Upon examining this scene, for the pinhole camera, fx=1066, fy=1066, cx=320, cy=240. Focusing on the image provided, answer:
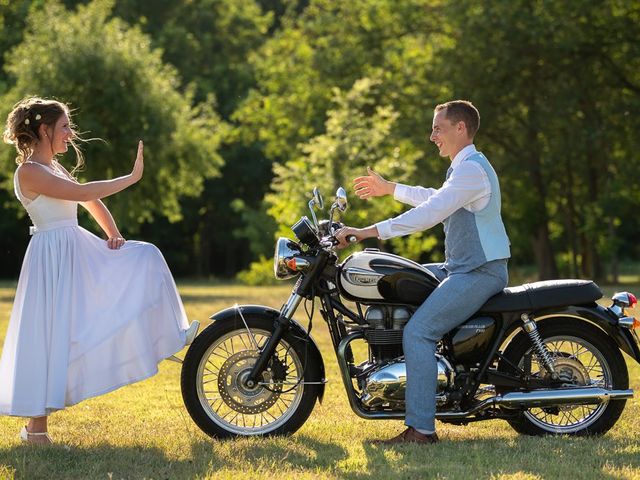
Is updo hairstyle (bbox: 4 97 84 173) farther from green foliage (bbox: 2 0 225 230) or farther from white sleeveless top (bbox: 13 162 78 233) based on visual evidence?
green foliage (bbox: 2 0 225 230)

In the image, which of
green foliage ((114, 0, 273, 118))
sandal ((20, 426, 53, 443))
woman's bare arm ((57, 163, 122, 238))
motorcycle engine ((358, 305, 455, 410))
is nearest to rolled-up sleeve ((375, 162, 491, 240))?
motorcycle engine ((358, 305, 455, 410))

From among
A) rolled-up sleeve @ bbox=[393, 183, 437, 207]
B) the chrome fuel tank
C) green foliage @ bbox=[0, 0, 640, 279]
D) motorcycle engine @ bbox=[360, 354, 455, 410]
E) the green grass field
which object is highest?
green foliage @ bbox=[0, 0, 640, 279]

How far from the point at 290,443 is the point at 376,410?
56 cm

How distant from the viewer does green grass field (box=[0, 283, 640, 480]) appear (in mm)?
5633

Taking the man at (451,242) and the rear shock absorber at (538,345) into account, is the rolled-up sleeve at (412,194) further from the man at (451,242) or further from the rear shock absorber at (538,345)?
the rear shock absorber at (538,345)

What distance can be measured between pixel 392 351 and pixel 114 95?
2438 centimetres

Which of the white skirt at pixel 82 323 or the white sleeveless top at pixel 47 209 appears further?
the white sleeveless top at pixel 47 209

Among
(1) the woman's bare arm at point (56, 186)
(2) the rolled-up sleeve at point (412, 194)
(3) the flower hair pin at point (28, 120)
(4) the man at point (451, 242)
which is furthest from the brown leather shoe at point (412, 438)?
(3) the flower hair pin at point (28, 120)

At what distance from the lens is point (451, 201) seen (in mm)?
6352

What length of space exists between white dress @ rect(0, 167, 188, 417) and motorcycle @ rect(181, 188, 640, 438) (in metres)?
0.34

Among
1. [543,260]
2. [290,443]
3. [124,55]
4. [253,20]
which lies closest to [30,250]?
[290,443]

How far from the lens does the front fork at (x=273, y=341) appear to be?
6.58 metres

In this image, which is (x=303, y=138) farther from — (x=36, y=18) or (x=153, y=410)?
(x=153, y=410)

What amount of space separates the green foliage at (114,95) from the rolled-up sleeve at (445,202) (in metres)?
23.6
